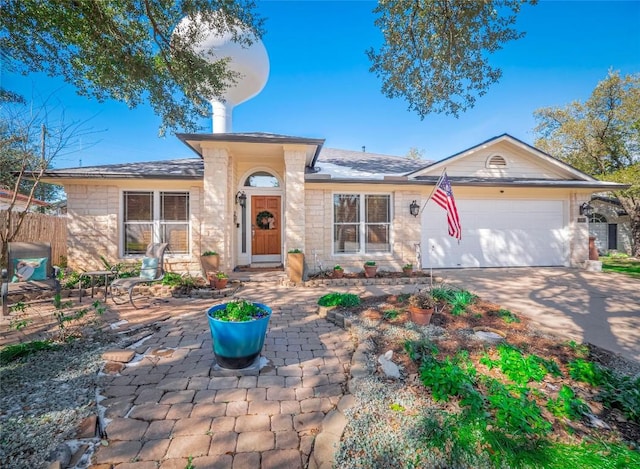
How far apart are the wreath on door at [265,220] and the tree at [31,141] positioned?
5096mm

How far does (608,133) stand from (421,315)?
1794cm

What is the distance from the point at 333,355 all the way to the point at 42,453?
251 centimetres

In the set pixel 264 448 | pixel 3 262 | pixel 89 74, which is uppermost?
pixel 89 74

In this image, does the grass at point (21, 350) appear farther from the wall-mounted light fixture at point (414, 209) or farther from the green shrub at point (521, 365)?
the wall-mounted light fixture at point (414, 209)

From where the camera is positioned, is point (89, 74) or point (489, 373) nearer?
point (489, 373)

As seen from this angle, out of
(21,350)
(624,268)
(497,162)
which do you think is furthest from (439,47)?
(624,268)

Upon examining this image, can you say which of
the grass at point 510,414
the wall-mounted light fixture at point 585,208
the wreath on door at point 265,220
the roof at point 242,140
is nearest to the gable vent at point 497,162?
the wall-mounted light fixture at point 585,208

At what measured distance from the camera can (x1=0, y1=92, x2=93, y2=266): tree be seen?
6660 millimetres

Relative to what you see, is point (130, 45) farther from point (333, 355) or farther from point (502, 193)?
point (502, 193)

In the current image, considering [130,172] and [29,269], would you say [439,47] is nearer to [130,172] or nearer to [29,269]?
[130,172]

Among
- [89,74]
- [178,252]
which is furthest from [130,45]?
[178,252]

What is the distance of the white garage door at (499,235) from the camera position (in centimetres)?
934

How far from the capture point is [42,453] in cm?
182

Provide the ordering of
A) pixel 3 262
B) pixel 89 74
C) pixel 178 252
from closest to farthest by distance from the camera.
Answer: pixel 89 74, pixel 3 262, pixel 178 252
